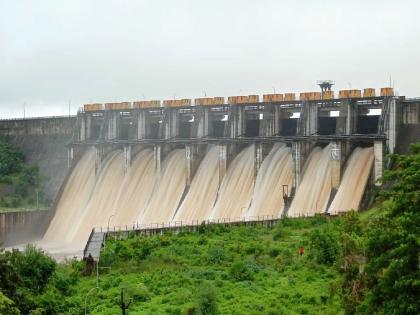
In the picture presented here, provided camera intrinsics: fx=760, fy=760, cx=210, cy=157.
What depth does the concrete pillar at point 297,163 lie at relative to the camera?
5425 cm

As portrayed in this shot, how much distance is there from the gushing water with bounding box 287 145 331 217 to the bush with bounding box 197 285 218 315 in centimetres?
1951

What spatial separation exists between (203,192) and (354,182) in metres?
13.1

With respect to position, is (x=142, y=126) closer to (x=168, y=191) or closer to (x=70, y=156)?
(x=70, y=156)

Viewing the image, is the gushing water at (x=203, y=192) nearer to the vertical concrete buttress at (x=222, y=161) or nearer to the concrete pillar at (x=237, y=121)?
the vertical concrete buttress at (x=222, y=161)

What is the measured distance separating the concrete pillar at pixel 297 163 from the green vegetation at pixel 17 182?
24844 millimetres

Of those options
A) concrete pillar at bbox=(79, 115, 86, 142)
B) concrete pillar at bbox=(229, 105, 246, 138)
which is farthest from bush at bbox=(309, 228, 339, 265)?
concrete pillar at bbox=(79, 115, 86, 142)

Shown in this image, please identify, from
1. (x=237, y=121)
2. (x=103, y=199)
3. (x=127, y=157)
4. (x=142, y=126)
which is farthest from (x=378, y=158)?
(x=103, y=199)

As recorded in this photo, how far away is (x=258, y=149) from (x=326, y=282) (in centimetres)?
2205

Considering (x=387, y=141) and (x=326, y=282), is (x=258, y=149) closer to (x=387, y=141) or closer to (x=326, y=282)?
(x=387, y=141)

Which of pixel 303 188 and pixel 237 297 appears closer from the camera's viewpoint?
pixel 237 297

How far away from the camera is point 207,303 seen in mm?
32844

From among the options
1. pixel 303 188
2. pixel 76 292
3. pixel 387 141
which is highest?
pixel 387 141

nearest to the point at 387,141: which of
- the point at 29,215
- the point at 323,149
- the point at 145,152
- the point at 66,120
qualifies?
the point at 323,149

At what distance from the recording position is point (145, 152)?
66.6 meters
